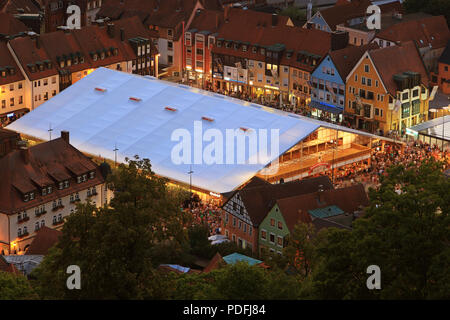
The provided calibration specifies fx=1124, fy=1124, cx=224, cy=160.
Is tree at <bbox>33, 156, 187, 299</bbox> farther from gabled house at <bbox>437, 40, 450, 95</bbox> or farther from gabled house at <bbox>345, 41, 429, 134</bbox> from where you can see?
gabled house at <bbox>437, 40, 450, 95</bbox>

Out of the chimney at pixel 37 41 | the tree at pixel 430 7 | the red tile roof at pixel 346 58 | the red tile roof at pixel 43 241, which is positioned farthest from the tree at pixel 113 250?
the tree at pixel 430 7

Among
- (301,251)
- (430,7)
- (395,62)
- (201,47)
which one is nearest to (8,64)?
(201,47)

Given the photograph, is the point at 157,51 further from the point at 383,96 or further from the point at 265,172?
the point at 265,172

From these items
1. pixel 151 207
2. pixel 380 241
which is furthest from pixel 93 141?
pixel 380 241

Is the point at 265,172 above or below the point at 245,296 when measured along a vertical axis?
below

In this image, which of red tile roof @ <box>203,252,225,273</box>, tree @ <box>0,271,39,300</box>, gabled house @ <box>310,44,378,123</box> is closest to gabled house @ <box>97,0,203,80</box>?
gabled house @ <box>310,44,378,123</box>

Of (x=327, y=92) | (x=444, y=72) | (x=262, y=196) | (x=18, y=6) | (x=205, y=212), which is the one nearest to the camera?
(x=262, y=196)

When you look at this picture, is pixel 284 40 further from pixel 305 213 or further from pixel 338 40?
pixel 305 213

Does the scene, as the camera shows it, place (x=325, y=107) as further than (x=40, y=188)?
Yes
